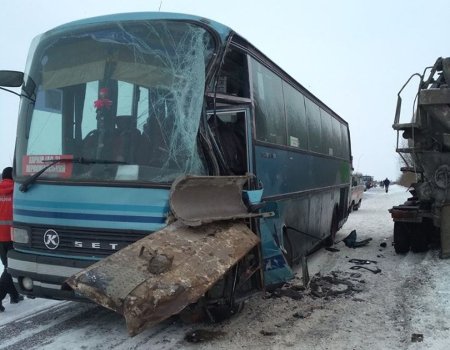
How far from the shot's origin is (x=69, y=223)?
4.63 m

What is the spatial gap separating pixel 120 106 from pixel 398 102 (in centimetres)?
663

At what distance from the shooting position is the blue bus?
4.53m

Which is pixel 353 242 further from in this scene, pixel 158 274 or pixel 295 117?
pixel 158 274

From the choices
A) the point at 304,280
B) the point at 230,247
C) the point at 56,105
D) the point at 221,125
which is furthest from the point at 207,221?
the point at 304,280

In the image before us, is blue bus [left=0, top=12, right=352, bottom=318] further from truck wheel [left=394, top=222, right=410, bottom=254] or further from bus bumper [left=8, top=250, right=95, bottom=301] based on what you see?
truck wheel [left=394, top=222, right=410, bottom=254]

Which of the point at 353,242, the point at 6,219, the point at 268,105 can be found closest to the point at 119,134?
the point at 268,105

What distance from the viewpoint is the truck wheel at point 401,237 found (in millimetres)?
9727

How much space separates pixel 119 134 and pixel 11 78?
5.80 ft

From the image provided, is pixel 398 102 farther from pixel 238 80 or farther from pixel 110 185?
pixel 110 185

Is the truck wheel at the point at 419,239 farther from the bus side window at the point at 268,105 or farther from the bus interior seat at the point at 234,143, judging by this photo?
the bus interior seat at the point at 234,143

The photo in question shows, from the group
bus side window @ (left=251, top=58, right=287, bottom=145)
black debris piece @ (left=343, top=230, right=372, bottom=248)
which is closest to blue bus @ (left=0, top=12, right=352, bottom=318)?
bus side window @ (left=251, top=58, right=287, bottom=145)

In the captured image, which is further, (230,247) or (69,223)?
(69,223)

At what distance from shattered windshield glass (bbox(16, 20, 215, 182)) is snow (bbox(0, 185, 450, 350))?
1.72 metres

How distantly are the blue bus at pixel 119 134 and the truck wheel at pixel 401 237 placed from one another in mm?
5158
